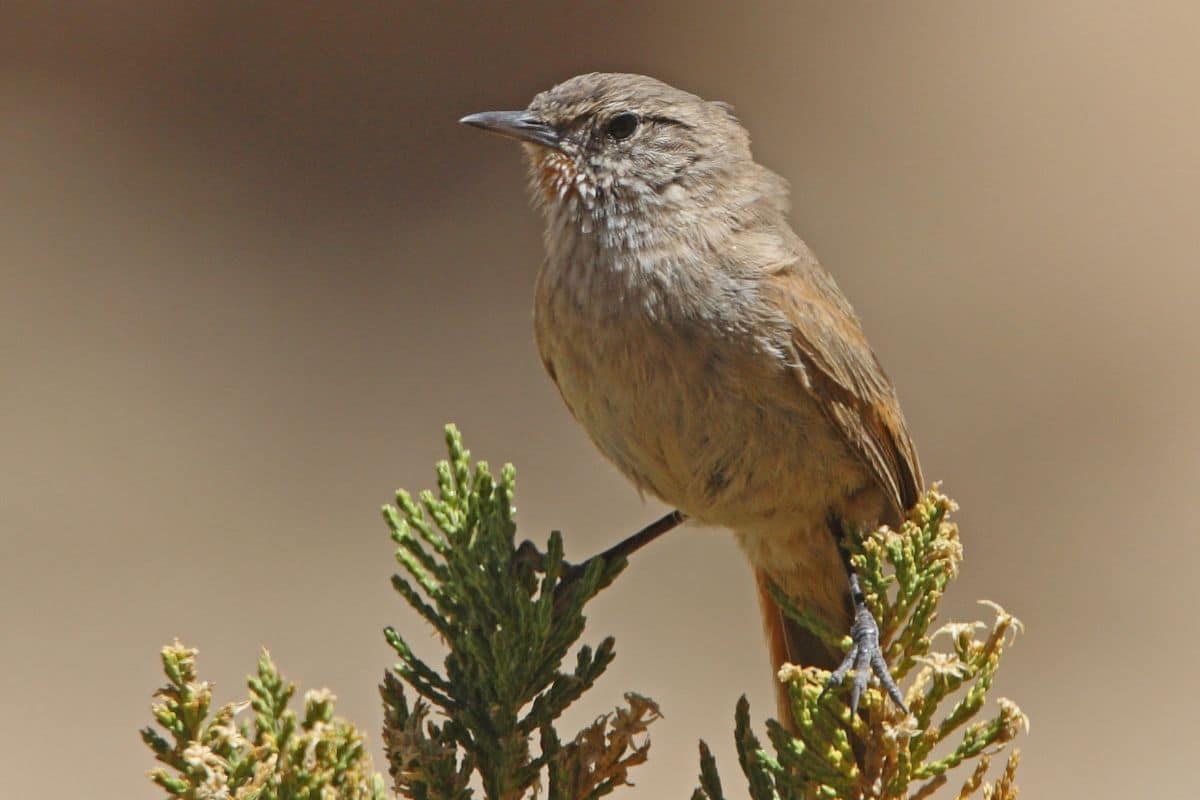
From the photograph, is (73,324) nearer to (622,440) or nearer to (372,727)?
(372,727)

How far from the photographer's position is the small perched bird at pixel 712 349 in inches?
125

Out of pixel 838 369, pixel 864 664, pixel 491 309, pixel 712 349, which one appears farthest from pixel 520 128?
pixel 491 309

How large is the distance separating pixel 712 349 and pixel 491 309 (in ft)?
14.8

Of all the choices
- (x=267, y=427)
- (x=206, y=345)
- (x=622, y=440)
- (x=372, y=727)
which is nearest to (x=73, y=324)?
(x=206, y=345)

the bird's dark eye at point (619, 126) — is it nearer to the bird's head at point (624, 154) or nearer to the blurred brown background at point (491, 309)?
the bird's head at point (624, 154)

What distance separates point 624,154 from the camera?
142 inches

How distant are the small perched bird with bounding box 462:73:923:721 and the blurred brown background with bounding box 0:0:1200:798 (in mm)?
2987

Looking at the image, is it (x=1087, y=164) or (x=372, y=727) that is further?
(x=1087, y=164)

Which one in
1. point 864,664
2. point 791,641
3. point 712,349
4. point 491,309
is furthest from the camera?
point 491,309

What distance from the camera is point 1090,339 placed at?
23.9ft

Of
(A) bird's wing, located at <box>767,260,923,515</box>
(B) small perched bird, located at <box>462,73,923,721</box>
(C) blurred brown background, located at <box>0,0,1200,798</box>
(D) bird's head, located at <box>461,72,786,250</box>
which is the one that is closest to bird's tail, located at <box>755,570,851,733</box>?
(B) small perched bird, located at <box>462,73,923,721</box>

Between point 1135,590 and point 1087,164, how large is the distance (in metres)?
2.24

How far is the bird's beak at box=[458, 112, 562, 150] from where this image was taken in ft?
11.9

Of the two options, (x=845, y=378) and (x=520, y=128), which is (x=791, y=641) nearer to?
(x=845, y=378)
